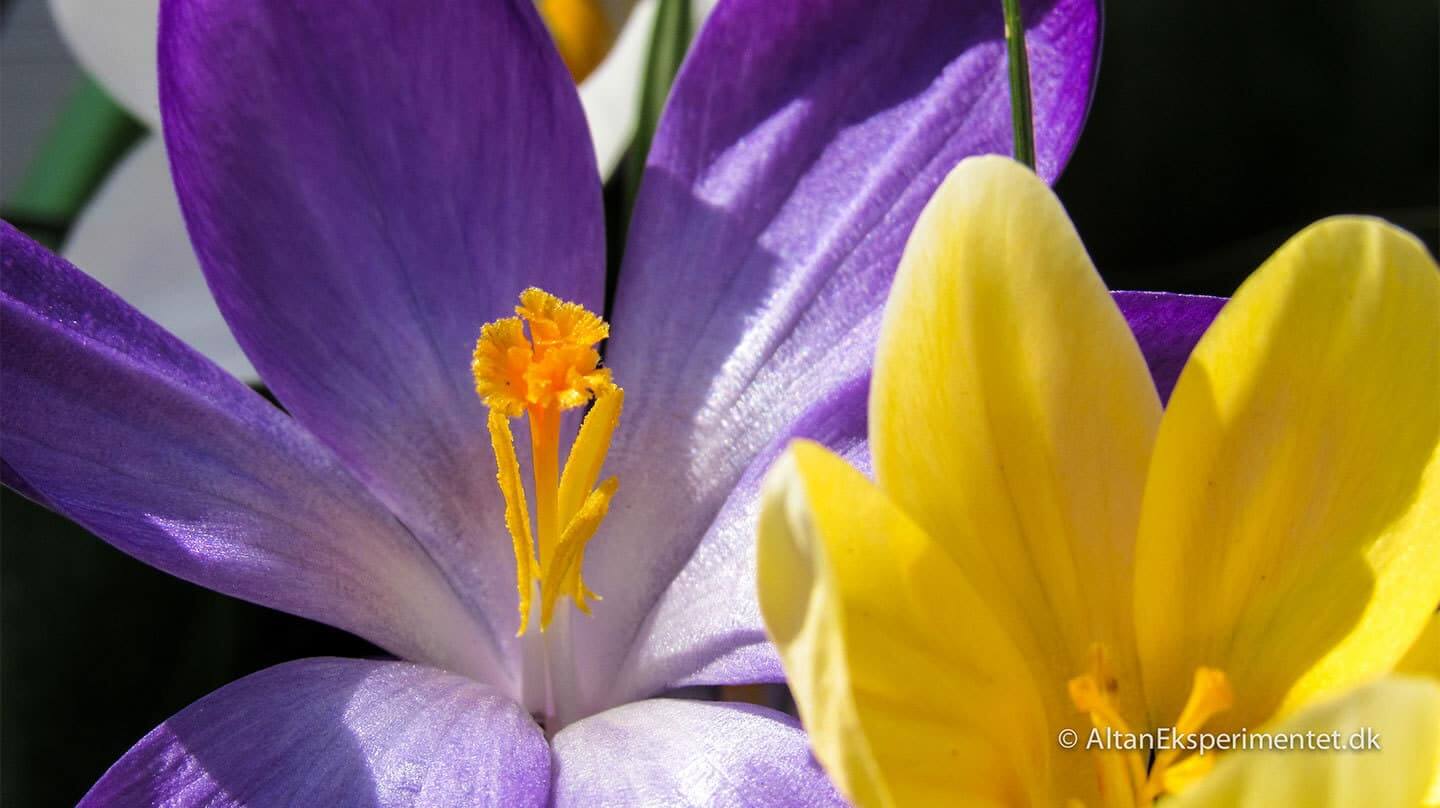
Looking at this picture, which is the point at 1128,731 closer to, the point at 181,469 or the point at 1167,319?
the point at 1167,319

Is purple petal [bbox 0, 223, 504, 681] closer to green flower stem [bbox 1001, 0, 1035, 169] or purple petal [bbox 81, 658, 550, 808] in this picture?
Result: purple petal [bbox 81, 658, 550, 808]

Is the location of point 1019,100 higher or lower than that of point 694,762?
higher

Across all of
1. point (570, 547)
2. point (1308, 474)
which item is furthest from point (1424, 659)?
point (570, 547)

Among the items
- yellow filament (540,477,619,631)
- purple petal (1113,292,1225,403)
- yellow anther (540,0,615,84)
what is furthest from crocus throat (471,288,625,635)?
yellow anther (540,0,615,84)

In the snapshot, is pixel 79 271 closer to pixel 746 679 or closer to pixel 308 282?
pixel 308 282

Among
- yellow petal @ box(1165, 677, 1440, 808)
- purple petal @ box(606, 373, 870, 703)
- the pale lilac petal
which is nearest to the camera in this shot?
yellow petal @ box(1165, 677, 1440, 808)
